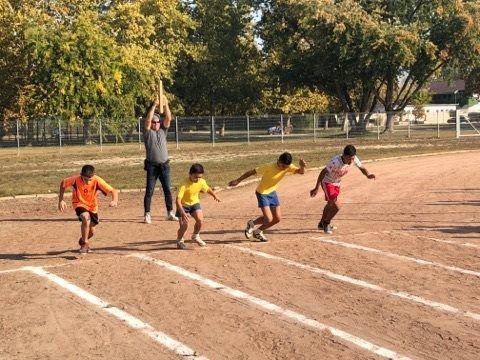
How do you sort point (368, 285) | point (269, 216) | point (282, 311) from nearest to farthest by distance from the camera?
point (282, 311) < point (368, 285) < point (269, 216)

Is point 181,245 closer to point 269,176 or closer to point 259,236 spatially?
point 259,236

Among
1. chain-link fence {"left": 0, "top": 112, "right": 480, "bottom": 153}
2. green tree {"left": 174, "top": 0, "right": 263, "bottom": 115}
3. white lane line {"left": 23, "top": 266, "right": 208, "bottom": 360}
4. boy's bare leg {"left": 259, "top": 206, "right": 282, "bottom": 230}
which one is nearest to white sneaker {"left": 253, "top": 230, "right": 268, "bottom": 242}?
boy's bare leg {"left": 259, "top": 206, "right": 282, "bottom": 230}

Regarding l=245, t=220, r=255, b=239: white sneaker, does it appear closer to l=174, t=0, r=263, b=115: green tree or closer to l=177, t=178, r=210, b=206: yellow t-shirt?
→ l=177, t=178, r=210, b=206: yellow t-shirt

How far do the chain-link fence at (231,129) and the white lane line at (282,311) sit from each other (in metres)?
32.4

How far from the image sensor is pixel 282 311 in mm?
5656

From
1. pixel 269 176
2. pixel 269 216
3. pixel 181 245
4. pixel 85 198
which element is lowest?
pixel 181 245

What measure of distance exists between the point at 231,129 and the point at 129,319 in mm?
37785

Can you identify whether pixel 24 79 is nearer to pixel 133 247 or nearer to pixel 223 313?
pixel 133 247

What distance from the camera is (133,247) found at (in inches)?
337

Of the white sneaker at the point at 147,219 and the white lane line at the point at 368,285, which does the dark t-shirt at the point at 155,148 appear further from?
the white lane line at the point at 368,285

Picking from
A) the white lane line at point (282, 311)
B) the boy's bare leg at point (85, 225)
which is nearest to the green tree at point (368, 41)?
the boy's bare leg at point (85, 225)

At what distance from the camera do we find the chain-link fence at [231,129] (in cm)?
3881

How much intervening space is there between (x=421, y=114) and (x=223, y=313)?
140 ft

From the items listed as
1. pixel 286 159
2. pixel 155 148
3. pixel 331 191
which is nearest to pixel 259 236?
pixel 286 159
